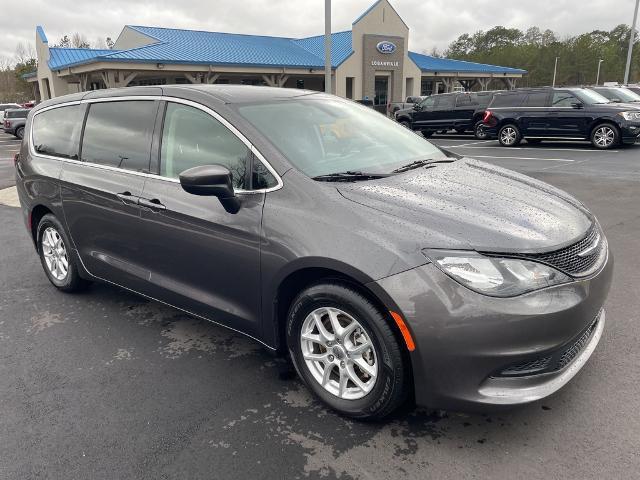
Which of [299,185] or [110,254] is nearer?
[299,185]

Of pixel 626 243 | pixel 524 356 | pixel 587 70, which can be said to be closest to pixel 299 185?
pixel 524 356

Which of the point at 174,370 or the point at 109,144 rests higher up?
the point at 109,144

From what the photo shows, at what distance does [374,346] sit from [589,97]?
49.5 feet

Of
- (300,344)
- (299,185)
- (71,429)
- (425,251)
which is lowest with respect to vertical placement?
(71,429)

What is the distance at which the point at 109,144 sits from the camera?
12.5 feet

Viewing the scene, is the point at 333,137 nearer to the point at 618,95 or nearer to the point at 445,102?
the point at 618,95

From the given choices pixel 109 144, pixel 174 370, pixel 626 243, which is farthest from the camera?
pixel 626 243

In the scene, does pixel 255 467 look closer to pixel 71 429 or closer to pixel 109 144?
pixel 71 429

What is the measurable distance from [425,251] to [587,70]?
3610 inches

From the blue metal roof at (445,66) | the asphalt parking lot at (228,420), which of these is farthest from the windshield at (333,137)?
the blue metal roof at (445,66)

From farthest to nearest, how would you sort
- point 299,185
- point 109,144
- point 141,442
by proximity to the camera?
point 109,144
point 299,185
point 141,442

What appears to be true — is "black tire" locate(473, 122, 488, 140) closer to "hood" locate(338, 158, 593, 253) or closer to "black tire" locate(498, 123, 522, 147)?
"black tire" locate(498, 123, 522, 147)

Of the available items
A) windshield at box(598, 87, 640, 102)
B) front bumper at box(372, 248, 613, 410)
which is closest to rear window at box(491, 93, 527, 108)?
windshield at box(598, 87, 640, 102)

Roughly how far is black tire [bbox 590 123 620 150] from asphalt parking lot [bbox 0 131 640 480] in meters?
11.9
